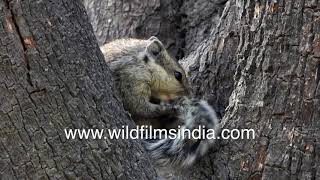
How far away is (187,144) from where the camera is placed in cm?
293

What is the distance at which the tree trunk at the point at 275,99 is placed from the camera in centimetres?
267

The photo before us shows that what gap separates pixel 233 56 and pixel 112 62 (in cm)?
66

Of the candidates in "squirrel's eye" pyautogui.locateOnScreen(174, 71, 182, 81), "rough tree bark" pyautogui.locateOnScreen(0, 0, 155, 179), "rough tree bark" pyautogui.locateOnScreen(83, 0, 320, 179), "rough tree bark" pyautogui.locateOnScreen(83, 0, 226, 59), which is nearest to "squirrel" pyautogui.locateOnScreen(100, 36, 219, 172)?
"squirrel's eye" pyautogui.locateOnScreen(174, 71, 182, 81)

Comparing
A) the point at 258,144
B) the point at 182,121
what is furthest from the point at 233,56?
the point at 258,144

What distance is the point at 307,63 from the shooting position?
2664 millimetres

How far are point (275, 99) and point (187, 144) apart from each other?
1.43 ft

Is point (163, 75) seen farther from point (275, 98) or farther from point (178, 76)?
point (275, 98)

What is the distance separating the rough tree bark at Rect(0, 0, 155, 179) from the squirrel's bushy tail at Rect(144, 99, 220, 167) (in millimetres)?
462

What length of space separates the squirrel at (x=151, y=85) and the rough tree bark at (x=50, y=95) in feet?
2.21

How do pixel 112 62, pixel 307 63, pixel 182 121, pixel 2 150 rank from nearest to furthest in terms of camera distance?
pixel 2 150 → pixel 307 63 → pixel 182 121 → pixel 112 62

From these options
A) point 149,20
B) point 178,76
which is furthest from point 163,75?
point 149,20

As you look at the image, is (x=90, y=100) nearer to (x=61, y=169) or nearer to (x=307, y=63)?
(x=61, y=169)

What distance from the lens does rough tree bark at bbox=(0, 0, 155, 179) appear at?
2324mm

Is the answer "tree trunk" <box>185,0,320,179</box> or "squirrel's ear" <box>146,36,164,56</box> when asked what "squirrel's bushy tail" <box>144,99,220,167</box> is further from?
"squirrel's ear" <box>146,36,164,56</box>
